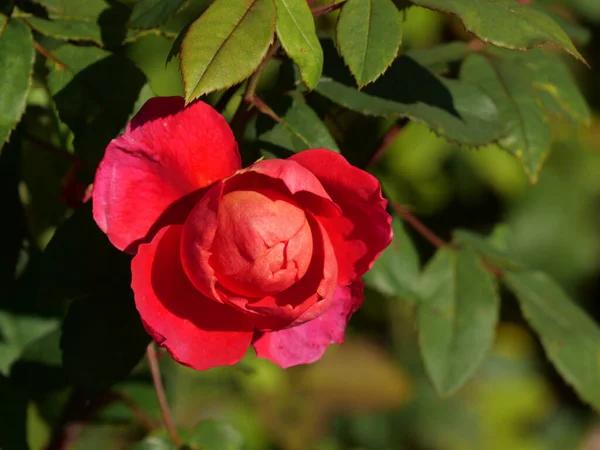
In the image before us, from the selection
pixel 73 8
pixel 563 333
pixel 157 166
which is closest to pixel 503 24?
pixel 157 166

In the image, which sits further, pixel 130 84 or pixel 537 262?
pixel 537 262

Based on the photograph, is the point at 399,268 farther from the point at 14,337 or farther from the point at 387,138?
the point at 14,337

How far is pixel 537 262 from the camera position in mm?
2754

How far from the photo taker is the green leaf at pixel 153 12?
0.70 metres

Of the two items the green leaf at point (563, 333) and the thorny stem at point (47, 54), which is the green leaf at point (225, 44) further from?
the green leaf at point (563, 333)

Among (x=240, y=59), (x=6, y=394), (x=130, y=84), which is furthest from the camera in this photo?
(x=6, y=394)

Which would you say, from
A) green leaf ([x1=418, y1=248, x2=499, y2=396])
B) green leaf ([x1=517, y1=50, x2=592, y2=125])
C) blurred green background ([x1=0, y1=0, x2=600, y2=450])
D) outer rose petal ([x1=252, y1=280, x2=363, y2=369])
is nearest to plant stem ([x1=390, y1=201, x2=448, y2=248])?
green leaf ([x1=418, y1=248, x2=499, y2=396])

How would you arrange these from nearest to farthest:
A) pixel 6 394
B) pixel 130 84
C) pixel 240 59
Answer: pixel 240 59
pixel 130 84
pixel 6 394

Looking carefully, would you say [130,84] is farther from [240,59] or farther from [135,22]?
[240,59]

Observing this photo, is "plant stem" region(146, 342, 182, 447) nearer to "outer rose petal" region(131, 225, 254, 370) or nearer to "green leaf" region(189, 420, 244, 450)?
"green leaf" region(189, 420, 244, 450)

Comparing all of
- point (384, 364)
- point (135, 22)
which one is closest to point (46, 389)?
point (135, 22)

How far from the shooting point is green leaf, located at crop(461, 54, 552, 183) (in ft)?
2.80

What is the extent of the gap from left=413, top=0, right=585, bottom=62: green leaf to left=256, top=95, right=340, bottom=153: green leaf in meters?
0.17

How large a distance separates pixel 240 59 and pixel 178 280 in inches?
7.9
